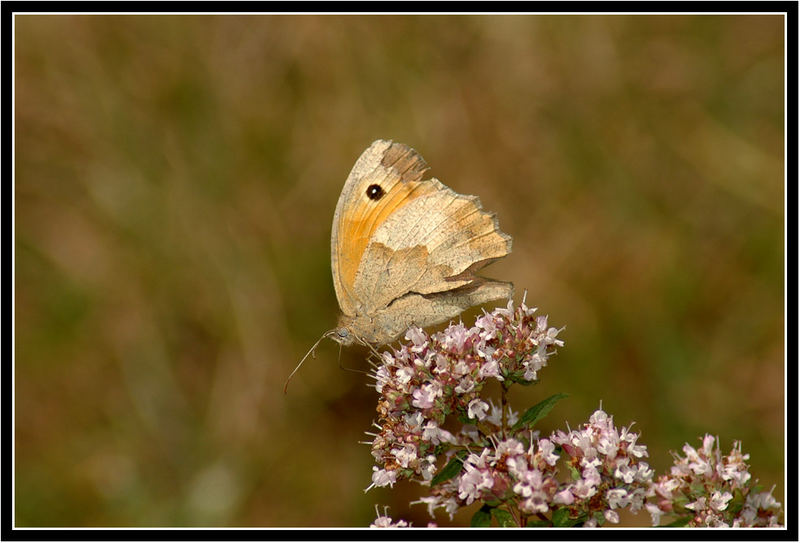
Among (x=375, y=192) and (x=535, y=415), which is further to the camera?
(x=375, y=192)

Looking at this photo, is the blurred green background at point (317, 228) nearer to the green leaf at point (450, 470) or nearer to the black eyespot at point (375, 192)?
the black eyespot at point (375, 192)

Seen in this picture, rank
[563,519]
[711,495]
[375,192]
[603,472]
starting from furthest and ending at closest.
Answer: [375,192] → [711,495] → [603,472] → [563,519]

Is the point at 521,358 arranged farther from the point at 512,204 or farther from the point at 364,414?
the point at 512,204

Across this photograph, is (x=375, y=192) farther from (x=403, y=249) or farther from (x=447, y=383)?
(x=447, y=383)

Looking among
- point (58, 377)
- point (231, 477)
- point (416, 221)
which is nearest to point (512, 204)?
point (416, 221)

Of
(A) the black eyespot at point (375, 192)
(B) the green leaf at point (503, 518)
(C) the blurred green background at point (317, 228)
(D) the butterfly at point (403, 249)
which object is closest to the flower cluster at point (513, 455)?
(B) the green leaf at point (503, 518)

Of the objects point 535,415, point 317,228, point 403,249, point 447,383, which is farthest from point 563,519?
point 317,228
